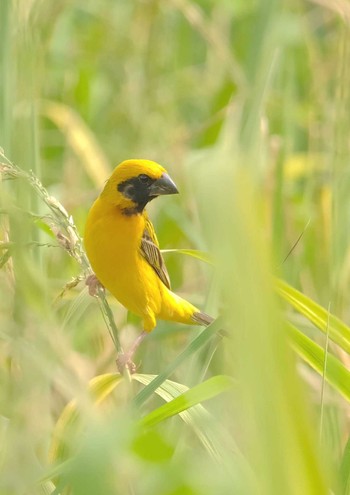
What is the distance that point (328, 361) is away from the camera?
1.73 m

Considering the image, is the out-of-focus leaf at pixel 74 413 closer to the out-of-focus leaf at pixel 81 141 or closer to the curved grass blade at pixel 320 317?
the curved grass blade at pixel 320 317

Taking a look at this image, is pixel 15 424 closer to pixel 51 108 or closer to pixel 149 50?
pixel 51 108

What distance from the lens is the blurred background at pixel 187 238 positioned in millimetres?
837

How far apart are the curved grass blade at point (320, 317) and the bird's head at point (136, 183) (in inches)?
34.2

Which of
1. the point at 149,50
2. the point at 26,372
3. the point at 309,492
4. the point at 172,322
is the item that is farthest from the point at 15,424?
the point at 149,50

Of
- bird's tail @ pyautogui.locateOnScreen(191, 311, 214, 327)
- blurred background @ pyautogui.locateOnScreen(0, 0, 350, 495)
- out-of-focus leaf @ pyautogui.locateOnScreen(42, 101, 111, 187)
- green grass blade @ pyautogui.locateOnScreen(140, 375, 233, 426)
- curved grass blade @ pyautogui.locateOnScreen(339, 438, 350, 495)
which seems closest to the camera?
blurred background @ pyautogui.locateOnScreen(0, 0, 350, 495)

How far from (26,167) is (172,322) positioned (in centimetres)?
151

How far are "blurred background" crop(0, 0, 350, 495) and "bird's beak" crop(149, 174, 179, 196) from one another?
4.1 inches

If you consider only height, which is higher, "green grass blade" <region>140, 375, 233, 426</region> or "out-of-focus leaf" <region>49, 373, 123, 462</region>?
"green grass blade" <region>140, 375, 233, 426</region>

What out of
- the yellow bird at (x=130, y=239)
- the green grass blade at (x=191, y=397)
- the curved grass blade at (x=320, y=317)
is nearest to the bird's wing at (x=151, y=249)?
the yellow bird at (x=130, y=239)

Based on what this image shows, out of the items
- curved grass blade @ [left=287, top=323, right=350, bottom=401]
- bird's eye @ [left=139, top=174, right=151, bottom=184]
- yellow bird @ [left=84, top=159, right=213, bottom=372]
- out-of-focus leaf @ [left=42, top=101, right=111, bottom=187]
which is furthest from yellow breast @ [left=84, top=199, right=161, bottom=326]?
out-of-focus leaf @ [left=42, top=101, right=111, bottom=187]

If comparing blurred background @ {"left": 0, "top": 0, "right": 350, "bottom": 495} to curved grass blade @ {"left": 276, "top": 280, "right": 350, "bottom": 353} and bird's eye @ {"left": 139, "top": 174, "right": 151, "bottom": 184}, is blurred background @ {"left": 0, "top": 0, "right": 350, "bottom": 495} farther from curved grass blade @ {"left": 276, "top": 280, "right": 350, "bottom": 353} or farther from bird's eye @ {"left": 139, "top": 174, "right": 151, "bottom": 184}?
bird's eye @ {"left": 139, "top": 174, "right": 151, "bottom": 184}

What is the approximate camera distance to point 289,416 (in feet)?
2.73

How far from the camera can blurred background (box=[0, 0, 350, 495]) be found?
0.84 m
